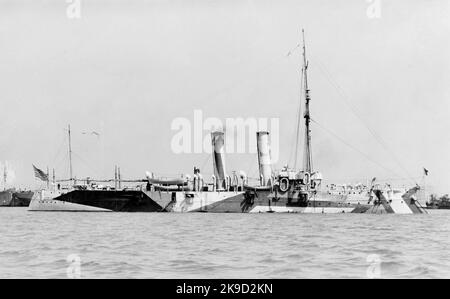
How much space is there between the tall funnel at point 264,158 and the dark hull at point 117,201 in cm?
977

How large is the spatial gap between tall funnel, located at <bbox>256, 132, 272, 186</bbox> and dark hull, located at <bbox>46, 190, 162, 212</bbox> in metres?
9.77

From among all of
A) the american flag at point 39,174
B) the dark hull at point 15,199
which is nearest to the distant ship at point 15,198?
the dark hull at point 15,199

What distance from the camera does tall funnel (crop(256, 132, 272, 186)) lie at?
58.3 meters

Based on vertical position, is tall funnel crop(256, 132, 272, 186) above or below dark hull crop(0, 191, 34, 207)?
above

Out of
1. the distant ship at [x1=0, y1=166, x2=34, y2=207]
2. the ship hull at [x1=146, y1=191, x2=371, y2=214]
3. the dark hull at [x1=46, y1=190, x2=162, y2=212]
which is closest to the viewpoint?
the ship hull at [x1=146, y1=191, x2=371, y2=214]

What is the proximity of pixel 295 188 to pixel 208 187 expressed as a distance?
8348 millimetres

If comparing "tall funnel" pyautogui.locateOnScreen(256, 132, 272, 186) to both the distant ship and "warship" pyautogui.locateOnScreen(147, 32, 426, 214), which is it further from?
the distant ship

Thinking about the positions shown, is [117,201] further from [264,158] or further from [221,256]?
[221,256]

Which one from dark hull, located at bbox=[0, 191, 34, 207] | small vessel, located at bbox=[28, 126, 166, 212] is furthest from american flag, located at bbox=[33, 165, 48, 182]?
dark hull, located at bbox=[0, 191, 34, 207]

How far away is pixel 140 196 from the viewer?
56.3m

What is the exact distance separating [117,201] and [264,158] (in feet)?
45.3

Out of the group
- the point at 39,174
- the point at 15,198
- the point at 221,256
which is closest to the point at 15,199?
the point at 15,198
